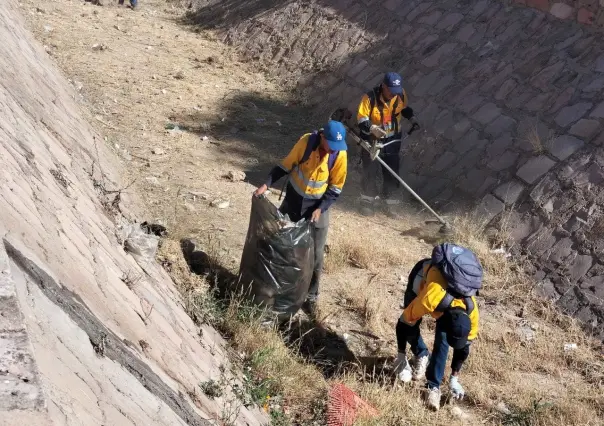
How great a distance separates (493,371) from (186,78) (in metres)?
6.99

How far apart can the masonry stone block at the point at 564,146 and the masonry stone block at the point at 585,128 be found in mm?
60

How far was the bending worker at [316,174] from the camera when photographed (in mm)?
5328

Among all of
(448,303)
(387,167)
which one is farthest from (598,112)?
(448,303)

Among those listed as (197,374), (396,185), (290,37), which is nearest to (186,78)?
(290,37)

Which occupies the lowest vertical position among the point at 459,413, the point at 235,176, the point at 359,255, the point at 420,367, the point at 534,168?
the point at 459,413

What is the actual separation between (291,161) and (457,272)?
1551 mm

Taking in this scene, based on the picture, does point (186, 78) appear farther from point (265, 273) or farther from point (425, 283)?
point (425, 283)

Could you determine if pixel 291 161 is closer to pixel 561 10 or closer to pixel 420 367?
pixel 420 367

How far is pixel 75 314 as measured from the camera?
2930mm

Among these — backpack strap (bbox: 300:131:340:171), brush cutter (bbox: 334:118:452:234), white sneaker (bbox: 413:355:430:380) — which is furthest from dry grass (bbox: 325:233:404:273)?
white sneaker (bbox: 413:355:430:380)

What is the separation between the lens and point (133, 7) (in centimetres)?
1487

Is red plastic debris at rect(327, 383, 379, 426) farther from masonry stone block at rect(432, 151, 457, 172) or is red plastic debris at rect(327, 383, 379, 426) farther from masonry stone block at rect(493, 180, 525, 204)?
masonry stone block at rect(432, 151, 457, 172)

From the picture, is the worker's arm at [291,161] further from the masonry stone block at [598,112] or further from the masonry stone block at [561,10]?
the masonry stone block at [561,10]

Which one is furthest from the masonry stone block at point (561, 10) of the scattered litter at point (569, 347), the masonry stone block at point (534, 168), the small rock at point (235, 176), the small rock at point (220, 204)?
the small rock at point (220, 204)
